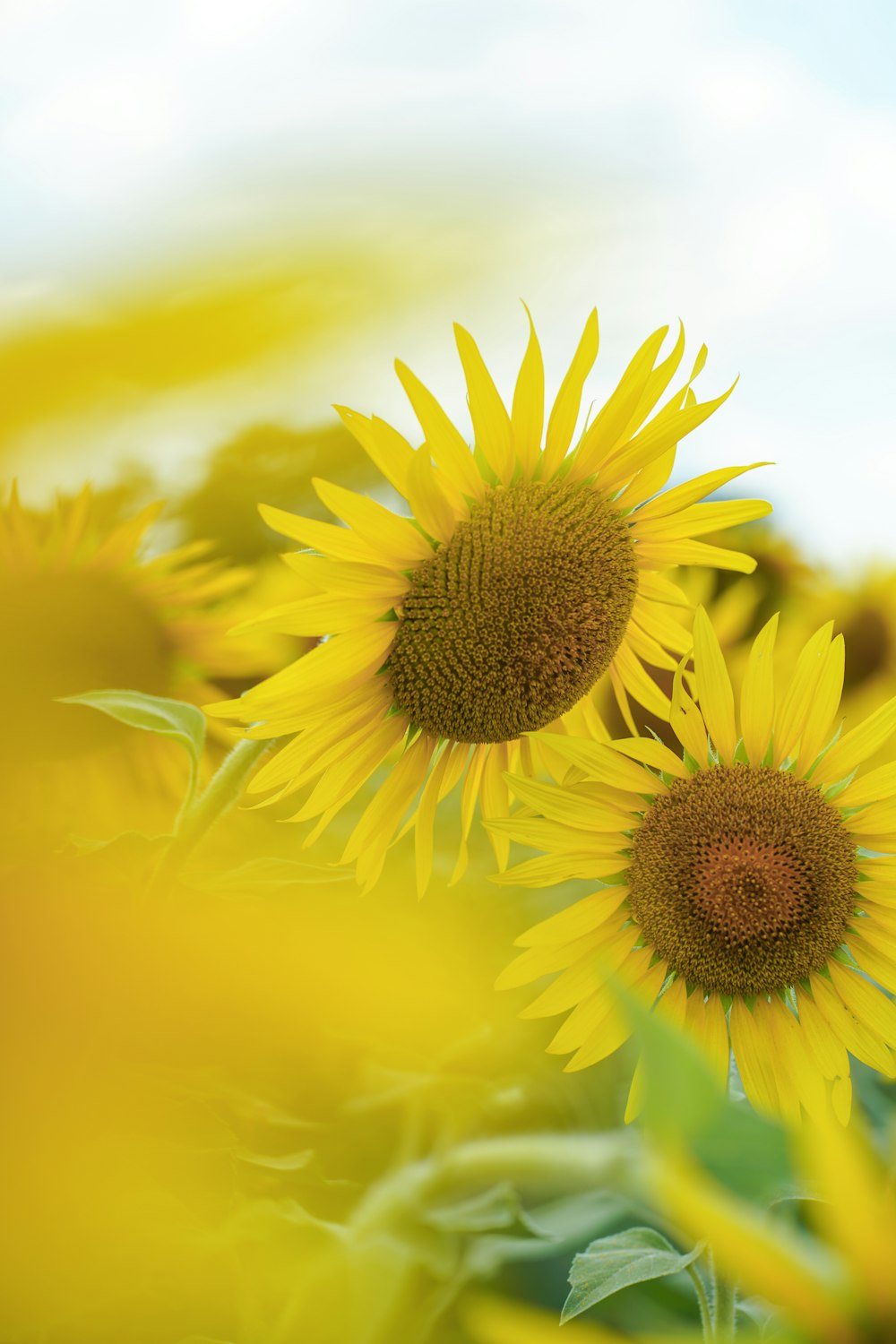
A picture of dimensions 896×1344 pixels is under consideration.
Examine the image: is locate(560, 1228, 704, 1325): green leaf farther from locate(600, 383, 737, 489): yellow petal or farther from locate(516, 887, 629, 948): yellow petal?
locate(600, 383, 737, 489): yellow petal

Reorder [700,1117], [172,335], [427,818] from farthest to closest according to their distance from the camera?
[427,818] < [172,335] < [700,1117]

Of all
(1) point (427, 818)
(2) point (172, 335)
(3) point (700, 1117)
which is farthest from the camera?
(1) point (427, 818)

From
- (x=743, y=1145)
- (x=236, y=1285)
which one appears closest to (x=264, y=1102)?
(x=236, y=1285)

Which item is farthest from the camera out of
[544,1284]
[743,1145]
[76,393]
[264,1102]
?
[544,1284]

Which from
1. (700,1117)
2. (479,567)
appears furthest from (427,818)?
(700,1117)

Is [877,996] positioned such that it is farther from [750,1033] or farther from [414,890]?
[414,890]

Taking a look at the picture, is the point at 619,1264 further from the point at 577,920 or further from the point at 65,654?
the point at 65,654

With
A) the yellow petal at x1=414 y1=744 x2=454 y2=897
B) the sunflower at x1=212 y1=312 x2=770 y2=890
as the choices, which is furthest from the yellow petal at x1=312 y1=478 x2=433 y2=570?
the yellow petal at x1=414 y1=744 x2=454 y2=897
